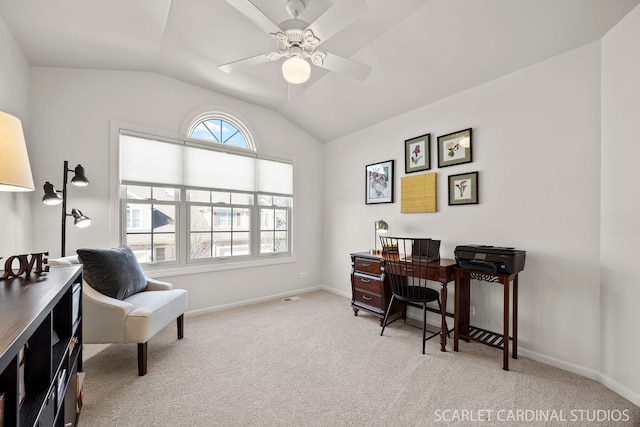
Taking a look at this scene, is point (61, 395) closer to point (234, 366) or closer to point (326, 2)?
point (234, 366)

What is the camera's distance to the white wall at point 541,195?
2129 millimetres

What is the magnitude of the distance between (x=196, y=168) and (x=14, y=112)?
1.56 metres

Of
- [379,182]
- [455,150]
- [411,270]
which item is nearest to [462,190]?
[455,150]

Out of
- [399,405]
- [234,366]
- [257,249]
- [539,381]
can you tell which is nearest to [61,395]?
[234,366]

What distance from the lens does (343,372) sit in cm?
217

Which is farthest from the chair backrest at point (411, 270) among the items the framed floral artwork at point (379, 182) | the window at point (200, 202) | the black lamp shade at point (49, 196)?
the black lamp shade at point (49, 196)

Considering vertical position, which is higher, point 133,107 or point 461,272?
point 133,107

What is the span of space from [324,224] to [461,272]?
249 cm

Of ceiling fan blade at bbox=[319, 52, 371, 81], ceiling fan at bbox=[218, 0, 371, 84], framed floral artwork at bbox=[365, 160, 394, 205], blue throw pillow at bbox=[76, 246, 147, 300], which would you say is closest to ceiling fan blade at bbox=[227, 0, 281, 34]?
ceiling fan at bbox=[218, 0, 371, 84]

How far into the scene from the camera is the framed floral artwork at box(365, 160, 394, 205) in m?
3.61

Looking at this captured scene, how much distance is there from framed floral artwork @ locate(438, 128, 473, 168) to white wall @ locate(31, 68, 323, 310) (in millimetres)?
2357

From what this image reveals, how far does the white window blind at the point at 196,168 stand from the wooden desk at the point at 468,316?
2708 millimetres

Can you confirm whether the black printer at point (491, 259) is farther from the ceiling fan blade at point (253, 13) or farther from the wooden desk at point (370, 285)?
the ceiling fan blade at point (253, 13)

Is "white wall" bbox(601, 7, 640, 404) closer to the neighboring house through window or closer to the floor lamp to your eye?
the neighboring house through window
